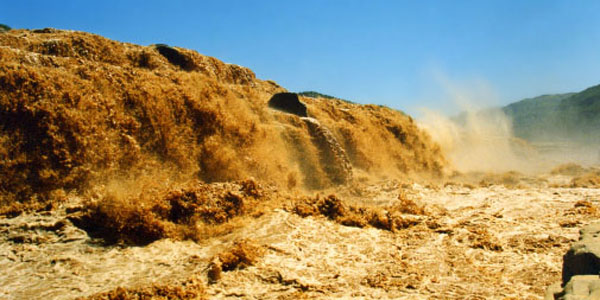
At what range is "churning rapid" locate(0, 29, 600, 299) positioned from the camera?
5727 millimetres

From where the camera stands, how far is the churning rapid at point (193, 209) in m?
5.73

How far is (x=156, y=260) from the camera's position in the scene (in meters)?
6.17

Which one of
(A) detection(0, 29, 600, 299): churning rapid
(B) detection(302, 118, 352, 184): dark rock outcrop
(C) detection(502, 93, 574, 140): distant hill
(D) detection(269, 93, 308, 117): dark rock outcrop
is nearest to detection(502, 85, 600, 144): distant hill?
(C) detection(502, 93, 574, 140): distant hill

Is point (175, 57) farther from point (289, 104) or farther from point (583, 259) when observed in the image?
point (583, 259)

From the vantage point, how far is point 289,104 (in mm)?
13922

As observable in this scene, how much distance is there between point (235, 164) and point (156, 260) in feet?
12.3

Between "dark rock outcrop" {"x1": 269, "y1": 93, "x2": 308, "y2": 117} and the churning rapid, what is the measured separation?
132 centimetres

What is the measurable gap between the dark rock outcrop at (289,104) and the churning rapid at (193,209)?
1317 millimetres

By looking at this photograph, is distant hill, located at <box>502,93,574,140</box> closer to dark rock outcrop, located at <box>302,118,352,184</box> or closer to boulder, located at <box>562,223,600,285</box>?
dark rock outcrop, located at <box>302,118,352,184</box>

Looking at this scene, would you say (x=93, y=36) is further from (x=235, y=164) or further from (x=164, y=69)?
(x=235, y=164)

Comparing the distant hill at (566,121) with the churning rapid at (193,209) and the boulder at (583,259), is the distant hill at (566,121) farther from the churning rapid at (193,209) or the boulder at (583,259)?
the boulder at (583,259)

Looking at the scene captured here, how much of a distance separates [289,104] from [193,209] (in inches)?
278

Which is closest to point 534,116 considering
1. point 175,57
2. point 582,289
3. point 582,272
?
point 175,57

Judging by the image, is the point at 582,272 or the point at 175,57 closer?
the point at 582,272
